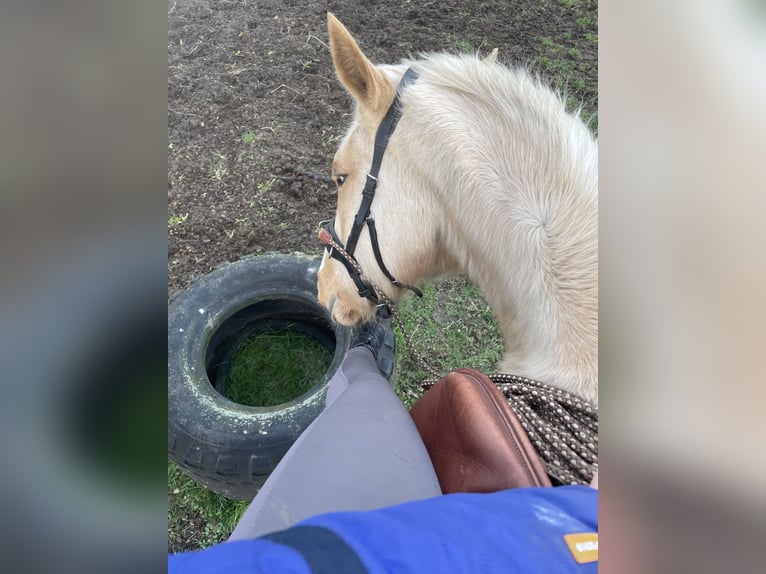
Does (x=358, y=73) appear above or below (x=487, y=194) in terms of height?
above

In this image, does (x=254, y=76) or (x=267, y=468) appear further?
(x=254, y=76)

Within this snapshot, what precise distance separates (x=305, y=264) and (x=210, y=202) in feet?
3.53

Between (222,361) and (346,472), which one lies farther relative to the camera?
(222,361)

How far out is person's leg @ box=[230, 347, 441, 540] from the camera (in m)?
1.05

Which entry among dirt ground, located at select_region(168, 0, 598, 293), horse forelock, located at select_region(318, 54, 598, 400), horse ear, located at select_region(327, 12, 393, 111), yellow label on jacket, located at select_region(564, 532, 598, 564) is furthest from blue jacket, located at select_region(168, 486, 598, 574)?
dirt ground, located at select_region(168, 0, 598, 293)

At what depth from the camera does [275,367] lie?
277cm

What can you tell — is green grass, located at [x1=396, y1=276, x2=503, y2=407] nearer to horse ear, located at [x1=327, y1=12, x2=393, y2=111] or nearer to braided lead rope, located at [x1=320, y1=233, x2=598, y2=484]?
horse ear, located at [x1=327, y1=12, x2=393, y2=111]

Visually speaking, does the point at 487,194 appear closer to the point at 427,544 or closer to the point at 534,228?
the point at 534,228

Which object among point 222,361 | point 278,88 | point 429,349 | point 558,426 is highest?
point 558,426

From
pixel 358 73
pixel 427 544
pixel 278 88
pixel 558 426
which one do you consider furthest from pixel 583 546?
pixel 278 88

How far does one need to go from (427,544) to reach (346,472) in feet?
1.36
